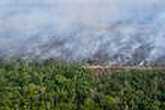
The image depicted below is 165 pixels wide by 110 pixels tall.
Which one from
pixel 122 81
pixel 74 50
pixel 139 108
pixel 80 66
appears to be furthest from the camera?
pixel 74 50

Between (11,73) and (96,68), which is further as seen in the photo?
(96,68)

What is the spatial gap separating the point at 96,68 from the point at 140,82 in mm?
3984

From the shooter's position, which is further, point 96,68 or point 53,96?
point 96,68

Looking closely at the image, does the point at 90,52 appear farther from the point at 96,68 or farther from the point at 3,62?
the point at 3,62

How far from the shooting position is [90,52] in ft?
98.6

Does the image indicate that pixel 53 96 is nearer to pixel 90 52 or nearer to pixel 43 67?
pixel 43 67

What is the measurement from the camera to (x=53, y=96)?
81.6 ft

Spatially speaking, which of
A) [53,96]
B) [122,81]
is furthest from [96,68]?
[53,96]

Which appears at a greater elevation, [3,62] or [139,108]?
[3,62]

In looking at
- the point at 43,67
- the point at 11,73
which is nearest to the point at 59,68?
the point at 43,67

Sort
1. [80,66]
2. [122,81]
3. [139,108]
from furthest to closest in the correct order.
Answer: [80,66] < [122,81] < [139,108]

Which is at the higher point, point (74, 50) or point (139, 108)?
point (74, 50)

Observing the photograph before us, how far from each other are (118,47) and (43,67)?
489 cm

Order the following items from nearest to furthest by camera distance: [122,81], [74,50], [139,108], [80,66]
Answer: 1. [139,108]
2. [122,81]
3. [80,66]
4. [74,50]
